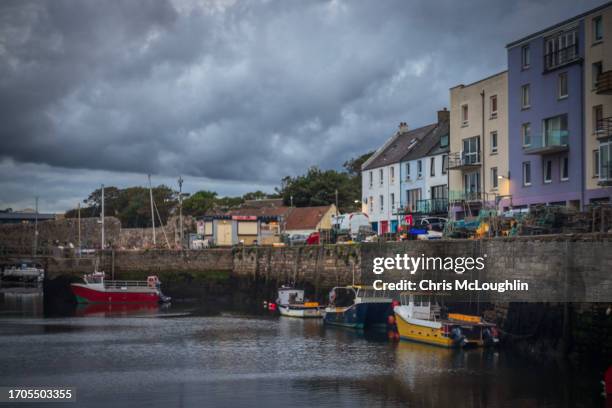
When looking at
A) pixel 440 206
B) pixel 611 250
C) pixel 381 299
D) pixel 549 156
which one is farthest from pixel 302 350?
pixel 440 206

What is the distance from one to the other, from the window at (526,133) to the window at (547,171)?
66.1 inches

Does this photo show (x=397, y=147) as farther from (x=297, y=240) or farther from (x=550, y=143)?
(x=550, y=143)

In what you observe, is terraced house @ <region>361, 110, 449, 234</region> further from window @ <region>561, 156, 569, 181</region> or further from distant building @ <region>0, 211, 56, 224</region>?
distant building @ <region>0, 211, 56, 224</region>

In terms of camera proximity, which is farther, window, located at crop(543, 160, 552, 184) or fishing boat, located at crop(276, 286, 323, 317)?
fishing boat, located at crop(276, 286, 323, 317)

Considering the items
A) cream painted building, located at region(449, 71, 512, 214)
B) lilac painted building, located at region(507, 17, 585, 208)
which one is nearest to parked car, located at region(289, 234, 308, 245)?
cream painted building, located at region(449, 71, 512, 214)

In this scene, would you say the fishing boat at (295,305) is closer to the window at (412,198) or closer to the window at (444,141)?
the window at (412,198)

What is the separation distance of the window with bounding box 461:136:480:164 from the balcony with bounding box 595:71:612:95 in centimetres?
1294

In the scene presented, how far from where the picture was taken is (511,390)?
2761 centimetres

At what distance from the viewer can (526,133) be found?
4953 cm

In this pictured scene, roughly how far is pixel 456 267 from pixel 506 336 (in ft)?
22.8

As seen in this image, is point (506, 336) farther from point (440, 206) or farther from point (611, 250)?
point (440, 206)

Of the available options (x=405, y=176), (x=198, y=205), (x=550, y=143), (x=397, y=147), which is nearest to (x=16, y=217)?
(x=198, y=205)

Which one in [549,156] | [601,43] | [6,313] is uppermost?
[601,43]

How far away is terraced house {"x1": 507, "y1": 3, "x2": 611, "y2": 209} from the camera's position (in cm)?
4400
